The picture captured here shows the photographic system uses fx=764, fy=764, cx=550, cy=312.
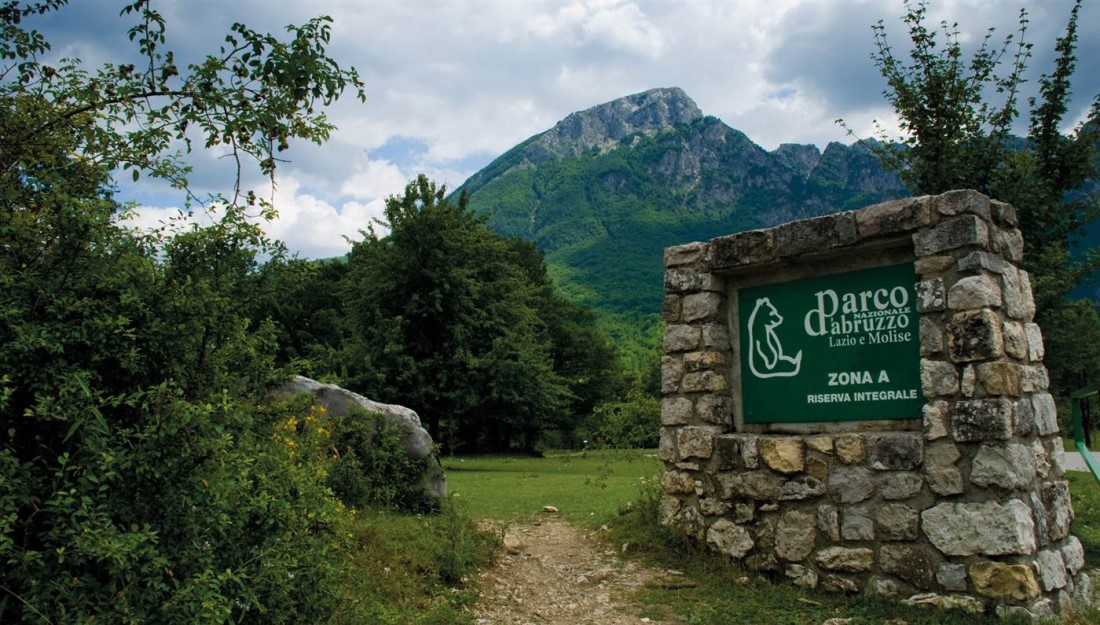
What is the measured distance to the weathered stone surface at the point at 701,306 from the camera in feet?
24.8

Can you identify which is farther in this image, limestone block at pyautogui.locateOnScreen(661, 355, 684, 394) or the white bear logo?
limestone block at pyautogui.locateOnScreen(661, 355, 684, 394)

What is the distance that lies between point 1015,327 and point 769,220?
11372cm

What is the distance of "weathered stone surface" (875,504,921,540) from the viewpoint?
5910mm

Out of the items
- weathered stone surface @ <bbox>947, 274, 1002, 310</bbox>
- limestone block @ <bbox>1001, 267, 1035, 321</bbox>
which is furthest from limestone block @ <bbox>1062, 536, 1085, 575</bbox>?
weathered stone surface @ <bbox>947, 274, 1002, 310</bbox>

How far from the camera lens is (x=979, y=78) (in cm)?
945

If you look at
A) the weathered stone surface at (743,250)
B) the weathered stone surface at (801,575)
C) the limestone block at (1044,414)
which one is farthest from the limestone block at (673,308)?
the limestone block at (1044,414)

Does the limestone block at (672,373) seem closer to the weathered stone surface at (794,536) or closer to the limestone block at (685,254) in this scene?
the limestone block at (685,254)

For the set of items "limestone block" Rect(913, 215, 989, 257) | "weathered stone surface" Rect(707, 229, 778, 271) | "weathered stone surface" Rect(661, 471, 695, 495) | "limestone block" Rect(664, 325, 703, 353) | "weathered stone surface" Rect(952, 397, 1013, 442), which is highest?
"weathered stone surface" Rect(707, 229, 778, 271)

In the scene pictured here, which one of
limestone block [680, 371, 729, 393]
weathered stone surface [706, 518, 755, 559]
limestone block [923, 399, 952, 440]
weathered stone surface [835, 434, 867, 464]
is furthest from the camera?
limestone block [680, 371, 729, 393]

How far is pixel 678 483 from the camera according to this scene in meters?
7.54

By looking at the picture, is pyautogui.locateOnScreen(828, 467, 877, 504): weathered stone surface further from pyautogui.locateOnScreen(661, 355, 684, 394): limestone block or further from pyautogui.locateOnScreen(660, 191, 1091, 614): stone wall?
pyautogui.locateOnScreen(661, 355, 684, 394): limestone block

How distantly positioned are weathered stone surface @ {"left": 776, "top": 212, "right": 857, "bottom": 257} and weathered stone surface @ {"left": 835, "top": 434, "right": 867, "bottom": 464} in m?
1.63

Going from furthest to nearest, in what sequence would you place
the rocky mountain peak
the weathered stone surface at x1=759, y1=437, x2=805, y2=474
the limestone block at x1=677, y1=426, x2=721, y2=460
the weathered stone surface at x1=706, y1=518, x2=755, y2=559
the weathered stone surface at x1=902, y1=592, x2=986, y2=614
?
the rocky mountain peak
the limestone block at x1=677, y1=426, x2=721, y2=460
the weathered stone surface at x1=706, y1=518, x2=755, y2=559
the weathered stone surface at x1=759, y1=437, x2=805, y2=474
the weathered stone surface at x1=902, y1=592, x2=986, y2=614

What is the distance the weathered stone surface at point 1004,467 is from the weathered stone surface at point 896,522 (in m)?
0.54
